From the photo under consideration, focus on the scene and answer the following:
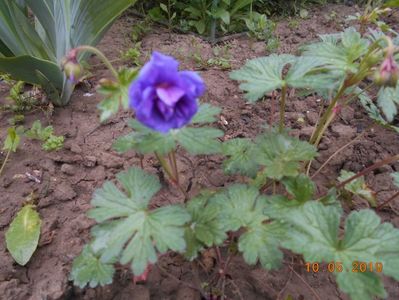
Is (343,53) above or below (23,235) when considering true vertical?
above

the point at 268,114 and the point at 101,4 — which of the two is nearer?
the point at 101,4

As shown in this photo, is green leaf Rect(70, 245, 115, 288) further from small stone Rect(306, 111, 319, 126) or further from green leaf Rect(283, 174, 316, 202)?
small stone Rect(306, 111, 319, 126)

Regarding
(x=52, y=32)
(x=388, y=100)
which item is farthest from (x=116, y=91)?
(x=52, y=32)

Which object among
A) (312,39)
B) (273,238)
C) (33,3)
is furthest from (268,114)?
(33,3)

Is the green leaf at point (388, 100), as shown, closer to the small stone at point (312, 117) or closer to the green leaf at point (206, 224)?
the green leaf at point (206, 224)

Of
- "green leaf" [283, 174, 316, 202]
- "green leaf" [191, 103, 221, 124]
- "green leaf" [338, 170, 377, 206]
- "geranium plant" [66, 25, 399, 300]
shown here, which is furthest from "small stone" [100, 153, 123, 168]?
"green leaf" [338, 170, 377, 206]

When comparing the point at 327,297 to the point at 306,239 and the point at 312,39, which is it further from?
the point at 312,39

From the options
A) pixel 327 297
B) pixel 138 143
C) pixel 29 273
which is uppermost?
pixel 138 143

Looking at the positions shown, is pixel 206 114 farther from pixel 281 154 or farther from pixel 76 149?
pixel 76 149
